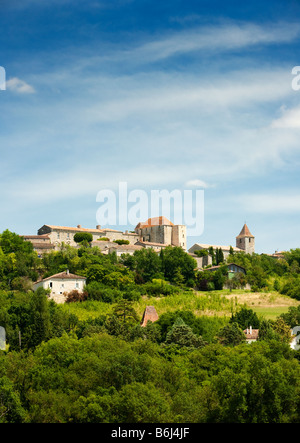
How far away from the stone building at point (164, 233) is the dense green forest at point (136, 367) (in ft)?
118

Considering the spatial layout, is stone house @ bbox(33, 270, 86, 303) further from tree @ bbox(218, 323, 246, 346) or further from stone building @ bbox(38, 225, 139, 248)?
stone building @ bbox(38, 225, 139, 248)

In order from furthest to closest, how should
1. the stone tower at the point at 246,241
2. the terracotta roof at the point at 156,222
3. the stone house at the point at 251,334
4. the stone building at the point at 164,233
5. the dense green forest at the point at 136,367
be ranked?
the stone tower at the point at 246,241 → the terracotta roof at the point at 156,222 → the stone building at the point at 164,233 → the stone house at the point at 251,334 → the dense green forest at the point at 136,367

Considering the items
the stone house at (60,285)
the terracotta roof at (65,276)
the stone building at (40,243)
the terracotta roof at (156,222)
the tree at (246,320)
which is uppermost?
the terracotta roof at (156,222)

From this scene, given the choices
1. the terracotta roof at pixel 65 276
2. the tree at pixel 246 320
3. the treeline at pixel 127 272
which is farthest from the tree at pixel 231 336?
the terracotta roof at pixel 65 276

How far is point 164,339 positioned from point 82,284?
1599 centimetres

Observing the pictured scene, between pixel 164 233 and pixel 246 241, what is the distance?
721 inches

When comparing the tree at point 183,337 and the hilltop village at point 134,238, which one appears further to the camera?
the hilltop village at point 134,238

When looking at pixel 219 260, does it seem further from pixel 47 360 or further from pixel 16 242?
pixel 47 360

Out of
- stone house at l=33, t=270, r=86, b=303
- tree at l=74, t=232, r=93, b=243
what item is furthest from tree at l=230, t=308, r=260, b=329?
tree at l=74, t=232, r=93, b=243

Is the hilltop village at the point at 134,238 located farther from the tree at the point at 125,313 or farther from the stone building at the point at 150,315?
the tree at the point at 125,313

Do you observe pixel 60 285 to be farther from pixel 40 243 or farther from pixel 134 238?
pixel 134 238

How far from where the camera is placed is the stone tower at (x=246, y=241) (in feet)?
313

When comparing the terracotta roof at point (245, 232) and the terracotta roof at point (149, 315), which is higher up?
the terracotta roof at point (245, 232)

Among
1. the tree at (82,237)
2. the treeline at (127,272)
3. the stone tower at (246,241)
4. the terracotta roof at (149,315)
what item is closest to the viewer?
the terracotta roof at (149,315)
